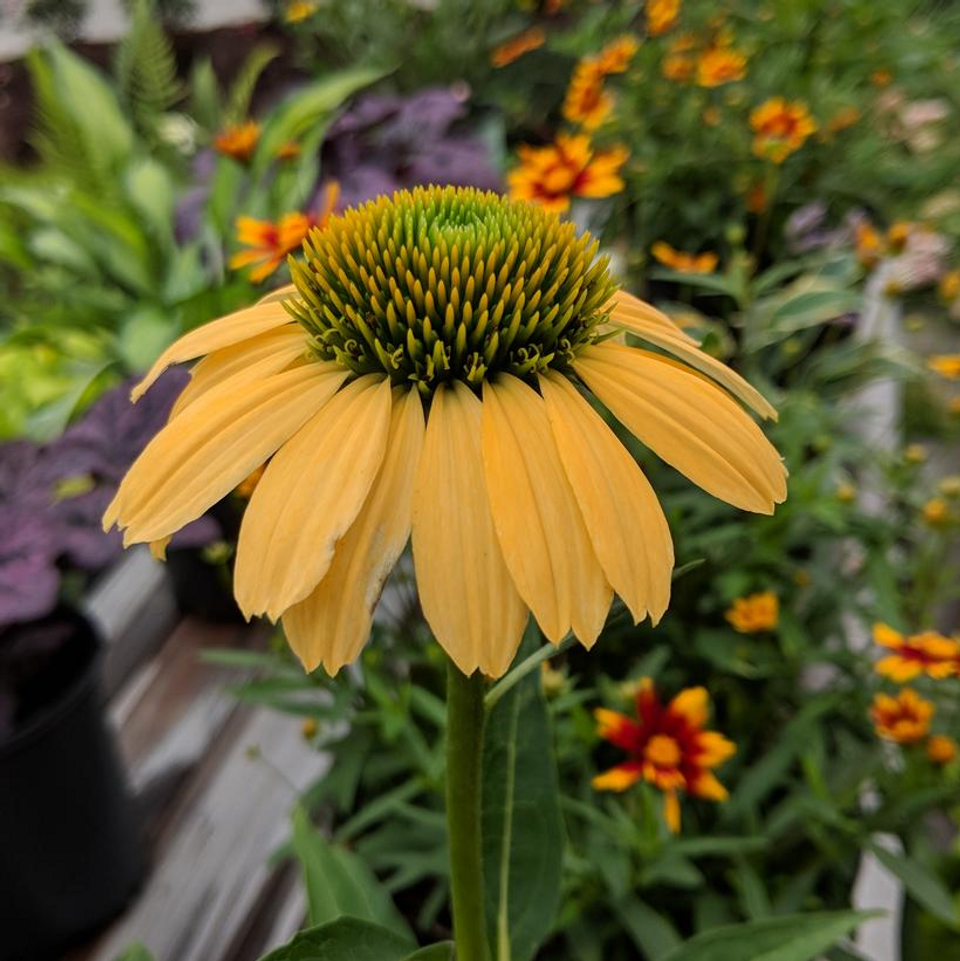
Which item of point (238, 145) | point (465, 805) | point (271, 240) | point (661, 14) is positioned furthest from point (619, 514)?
point (661, 14)

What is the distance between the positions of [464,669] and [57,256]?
46.3 inches

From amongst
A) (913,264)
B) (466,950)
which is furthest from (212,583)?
(913,264)

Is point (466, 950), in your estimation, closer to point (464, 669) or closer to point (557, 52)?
point (464, 669)

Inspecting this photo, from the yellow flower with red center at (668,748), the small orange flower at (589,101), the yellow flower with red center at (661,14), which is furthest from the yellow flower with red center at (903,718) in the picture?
the yellow flower with red center at (661,14)

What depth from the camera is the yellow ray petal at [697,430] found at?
0.28 metres

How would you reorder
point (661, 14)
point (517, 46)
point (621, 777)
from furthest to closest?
1. point (517, 46)
2. point (661, 14)
3. point (621, 777)

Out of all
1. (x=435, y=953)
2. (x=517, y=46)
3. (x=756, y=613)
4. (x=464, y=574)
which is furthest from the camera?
(x=517, y=46)

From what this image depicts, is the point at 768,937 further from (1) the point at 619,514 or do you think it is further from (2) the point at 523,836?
(1) the point at 619,514

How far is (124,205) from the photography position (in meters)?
1.30

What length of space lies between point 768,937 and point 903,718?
247 millimetres

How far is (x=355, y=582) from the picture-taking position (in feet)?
0.84

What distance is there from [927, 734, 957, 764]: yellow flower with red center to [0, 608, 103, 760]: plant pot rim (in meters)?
0.66

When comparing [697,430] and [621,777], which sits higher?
[697,430]

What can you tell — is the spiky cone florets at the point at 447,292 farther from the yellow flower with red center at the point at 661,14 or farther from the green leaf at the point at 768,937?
the yellow flower with red center at the point at 661,14
